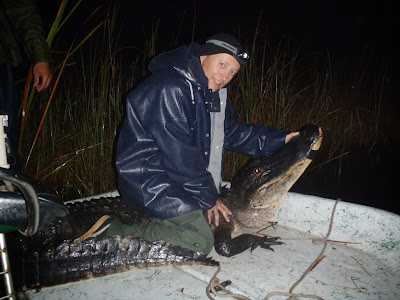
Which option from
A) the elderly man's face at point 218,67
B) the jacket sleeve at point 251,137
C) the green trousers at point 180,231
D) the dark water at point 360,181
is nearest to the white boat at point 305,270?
the green trousers at point 180,231

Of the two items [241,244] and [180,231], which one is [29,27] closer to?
[180,231]

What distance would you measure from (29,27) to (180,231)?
1849 millimetres

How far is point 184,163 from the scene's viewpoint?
2.14 meters

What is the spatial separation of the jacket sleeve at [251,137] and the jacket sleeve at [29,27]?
1562 millimetres

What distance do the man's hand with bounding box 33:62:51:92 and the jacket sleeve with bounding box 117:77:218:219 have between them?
77cm

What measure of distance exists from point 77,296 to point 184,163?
104 centimetres

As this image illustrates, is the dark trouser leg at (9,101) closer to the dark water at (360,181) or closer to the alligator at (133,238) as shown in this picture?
the alligator at (133,238)

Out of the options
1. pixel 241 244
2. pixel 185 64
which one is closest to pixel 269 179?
pixel 241 244

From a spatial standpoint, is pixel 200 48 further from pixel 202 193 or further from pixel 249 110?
pixel 249 110

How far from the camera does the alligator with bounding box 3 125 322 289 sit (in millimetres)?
1933

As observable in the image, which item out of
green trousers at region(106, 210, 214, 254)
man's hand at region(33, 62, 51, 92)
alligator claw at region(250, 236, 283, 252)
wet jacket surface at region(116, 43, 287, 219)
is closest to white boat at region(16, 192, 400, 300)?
alligator claw at region(250, 236, 283, 252)

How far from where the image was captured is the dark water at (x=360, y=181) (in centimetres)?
443

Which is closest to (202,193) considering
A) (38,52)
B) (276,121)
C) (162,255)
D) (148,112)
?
(162,255)

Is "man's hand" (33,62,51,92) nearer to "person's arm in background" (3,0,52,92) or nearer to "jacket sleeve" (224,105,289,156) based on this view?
"person's arm in background" (3,0,52,92)
